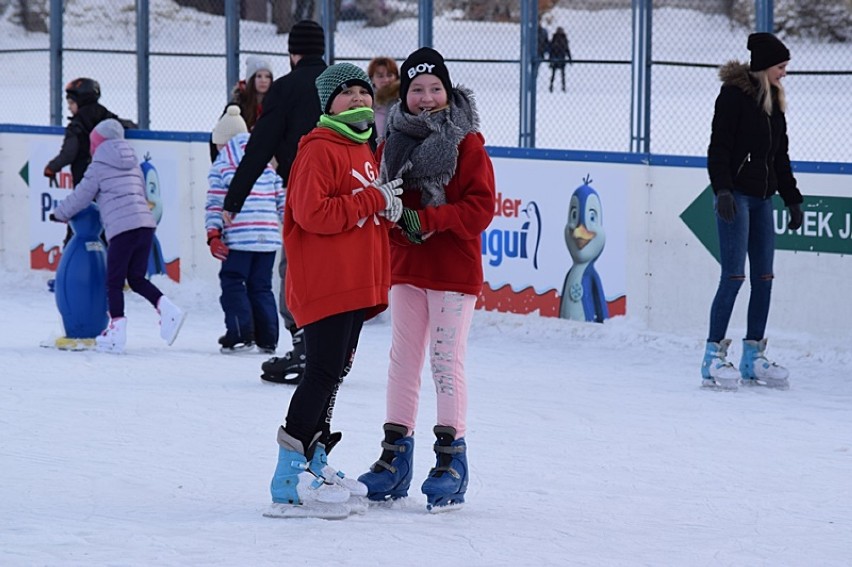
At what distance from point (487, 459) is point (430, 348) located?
1022 millimetres

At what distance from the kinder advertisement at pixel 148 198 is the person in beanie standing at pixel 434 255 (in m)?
6.42

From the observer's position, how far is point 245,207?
810 centimetres

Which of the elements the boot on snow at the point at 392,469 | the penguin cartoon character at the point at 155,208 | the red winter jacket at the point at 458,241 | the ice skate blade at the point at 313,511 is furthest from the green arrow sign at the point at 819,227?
the penguin cartoon character at the point at 155,208

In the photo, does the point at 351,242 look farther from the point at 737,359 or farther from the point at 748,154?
the point at 737,359

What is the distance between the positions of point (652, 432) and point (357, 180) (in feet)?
7.43

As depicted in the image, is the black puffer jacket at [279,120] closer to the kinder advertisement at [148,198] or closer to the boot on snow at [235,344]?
the boot on snow at [235,344]

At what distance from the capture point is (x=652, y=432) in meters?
6.45

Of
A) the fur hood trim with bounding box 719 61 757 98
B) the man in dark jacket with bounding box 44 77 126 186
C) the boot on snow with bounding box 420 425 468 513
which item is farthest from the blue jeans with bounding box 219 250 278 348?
the boot on snow with bounding box 420 425 468 513

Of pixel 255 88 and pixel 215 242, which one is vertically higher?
pixel 255 88

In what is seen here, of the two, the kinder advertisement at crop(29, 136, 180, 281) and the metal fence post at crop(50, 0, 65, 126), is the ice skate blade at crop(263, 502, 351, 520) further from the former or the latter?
the metal fence post at crop(50, 0, 65, 126)

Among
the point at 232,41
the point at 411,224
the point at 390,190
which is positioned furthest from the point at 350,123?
the point at 232,41

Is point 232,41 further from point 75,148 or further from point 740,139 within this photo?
point 740,139

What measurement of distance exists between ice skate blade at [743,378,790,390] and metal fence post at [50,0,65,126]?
22.7 feet

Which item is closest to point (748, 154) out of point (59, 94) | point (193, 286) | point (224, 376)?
point (224, 376)
